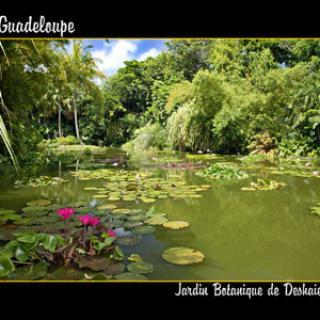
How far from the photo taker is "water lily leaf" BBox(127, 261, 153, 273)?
2.08m

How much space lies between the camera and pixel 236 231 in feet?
9.79

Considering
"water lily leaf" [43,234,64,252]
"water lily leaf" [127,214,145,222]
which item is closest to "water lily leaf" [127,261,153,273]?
"water lily leaf" [43,234,64,252]

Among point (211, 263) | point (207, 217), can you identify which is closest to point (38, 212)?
point (207, 217)

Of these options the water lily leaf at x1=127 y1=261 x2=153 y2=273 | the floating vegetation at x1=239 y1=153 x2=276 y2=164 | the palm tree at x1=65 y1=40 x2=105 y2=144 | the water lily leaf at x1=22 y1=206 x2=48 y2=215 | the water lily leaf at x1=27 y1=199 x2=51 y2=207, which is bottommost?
the water lily leaf at x1=127 y1=261 x2=153 y2=273

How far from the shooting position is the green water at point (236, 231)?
2.14 m

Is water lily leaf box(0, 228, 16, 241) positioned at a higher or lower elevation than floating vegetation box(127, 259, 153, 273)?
higher

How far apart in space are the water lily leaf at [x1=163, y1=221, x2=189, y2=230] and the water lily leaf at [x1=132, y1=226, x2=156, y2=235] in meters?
0.16

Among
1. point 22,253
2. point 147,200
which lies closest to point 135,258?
point 22,253

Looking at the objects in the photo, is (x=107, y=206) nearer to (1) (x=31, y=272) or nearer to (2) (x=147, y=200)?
(2) (x=147, y=200)

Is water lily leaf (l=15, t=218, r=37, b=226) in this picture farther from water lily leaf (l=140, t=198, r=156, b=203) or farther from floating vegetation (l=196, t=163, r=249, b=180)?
floating vegetation (l=196, t=163, r=249, b=180)

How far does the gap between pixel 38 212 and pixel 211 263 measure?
2.03 metres

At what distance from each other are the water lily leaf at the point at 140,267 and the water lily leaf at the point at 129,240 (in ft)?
1.32

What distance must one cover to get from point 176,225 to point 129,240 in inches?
23.2

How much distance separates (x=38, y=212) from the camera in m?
3.44
